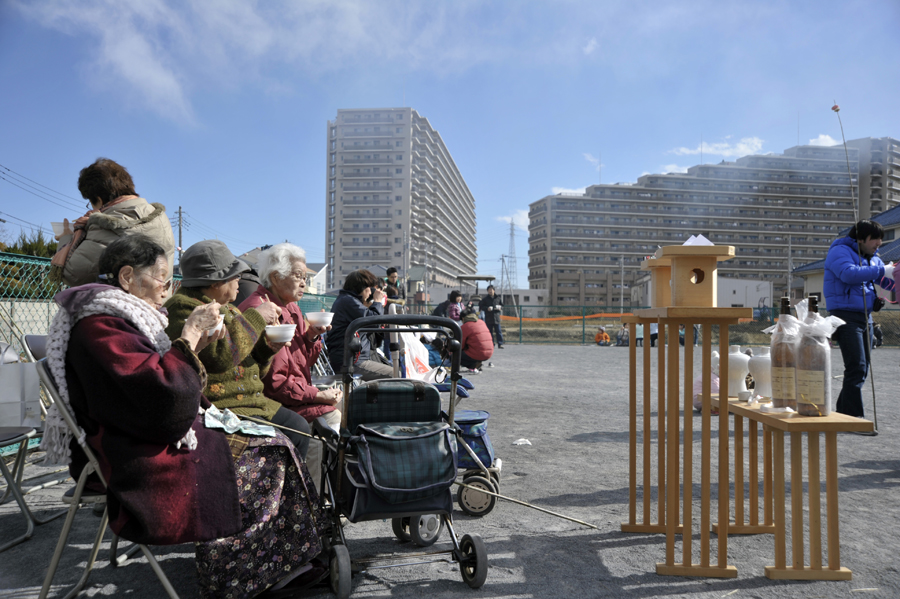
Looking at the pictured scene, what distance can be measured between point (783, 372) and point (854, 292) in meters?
3.31

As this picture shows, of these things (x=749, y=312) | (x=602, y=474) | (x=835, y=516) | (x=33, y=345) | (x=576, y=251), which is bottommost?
(x=602, y=474)

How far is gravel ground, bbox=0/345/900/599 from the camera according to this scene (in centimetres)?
245

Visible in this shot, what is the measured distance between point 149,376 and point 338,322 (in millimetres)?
3164

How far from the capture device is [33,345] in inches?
154

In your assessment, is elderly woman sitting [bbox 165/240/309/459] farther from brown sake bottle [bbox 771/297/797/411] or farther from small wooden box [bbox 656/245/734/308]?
brown sake bottle [bbox 771/297/797/411]

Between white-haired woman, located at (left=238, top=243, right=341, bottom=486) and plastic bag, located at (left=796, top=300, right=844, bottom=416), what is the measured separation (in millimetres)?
2426

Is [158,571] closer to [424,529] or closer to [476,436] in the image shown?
[424,529]

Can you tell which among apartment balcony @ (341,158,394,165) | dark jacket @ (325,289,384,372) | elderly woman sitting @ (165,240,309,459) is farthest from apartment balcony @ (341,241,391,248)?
elderly woman sitting @ (165,240,309,459)

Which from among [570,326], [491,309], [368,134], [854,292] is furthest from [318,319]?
[368,134]

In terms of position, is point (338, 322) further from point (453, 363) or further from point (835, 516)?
point (835, 516)

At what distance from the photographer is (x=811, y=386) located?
249cm

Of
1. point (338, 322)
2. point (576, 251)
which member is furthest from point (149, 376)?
point (576, 251)

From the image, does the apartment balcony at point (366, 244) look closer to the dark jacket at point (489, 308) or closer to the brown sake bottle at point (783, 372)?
the dark jacket at point (489, 308)

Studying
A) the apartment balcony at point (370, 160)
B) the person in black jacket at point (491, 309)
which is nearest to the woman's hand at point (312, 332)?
the person in black jacket at point (491, 309)
